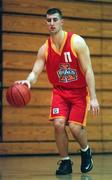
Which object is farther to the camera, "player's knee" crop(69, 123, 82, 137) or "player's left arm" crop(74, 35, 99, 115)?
"player's knee" crop(69, 123, 82, 137)

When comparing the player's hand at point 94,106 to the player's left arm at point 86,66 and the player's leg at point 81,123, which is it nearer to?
the player's left arm at point 86,66

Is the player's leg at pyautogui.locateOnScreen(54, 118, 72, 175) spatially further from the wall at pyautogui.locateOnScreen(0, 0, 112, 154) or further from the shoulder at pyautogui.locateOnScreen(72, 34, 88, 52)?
the wall at pyautogui.locateOnScreen(0, 0, 112, 154)

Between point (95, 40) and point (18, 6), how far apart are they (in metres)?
1.56

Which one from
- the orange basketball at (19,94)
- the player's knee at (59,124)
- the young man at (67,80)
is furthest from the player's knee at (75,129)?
the orange basketball at (19,94)

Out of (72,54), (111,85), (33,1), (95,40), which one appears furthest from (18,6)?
(72,54)

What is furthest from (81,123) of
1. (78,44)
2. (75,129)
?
(78,44)

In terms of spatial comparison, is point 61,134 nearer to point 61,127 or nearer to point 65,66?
point 61,127

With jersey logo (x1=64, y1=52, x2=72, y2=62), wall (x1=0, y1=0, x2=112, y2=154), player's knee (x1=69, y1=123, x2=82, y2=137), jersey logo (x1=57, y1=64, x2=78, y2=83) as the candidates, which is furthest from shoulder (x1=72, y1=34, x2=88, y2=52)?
wall (x1=0, y1=0, x2=112, y2=154)

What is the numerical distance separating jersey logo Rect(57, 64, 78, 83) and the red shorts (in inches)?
5.7

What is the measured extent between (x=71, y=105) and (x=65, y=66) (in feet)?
1.59

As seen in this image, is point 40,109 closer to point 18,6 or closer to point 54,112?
point 18,6

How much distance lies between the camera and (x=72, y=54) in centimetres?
600

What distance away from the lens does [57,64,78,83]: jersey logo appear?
19.9 ft

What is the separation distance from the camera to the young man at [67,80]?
5961 mm
